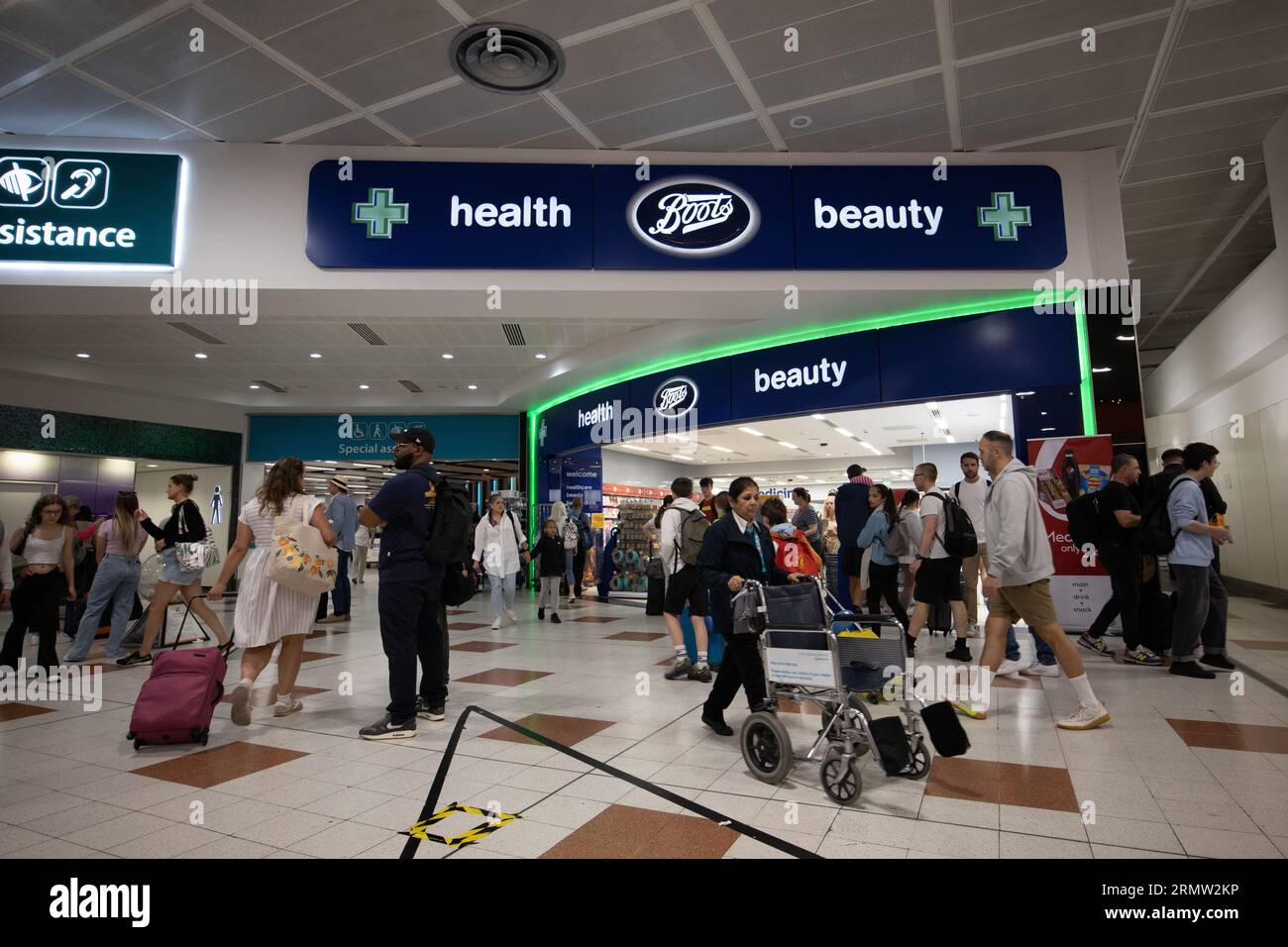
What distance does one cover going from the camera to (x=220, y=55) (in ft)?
13.7

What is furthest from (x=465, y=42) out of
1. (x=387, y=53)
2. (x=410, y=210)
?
(x=410, y=210)

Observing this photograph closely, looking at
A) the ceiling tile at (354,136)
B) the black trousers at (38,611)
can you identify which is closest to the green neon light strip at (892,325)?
the ceiling tile at (354,136)

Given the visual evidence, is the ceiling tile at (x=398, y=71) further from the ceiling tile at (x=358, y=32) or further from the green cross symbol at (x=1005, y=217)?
the green cross symbol at (x=1005, y=217)

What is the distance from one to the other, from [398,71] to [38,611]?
467cm

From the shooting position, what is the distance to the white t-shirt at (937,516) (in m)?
4.88

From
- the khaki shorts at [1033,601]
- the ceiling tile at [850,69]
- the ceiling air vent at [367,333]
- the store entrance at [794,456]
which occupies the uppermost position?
the ceiling tile at [850,69]

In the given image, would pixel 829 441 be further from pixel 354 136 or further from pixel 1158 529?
pixel 354 136

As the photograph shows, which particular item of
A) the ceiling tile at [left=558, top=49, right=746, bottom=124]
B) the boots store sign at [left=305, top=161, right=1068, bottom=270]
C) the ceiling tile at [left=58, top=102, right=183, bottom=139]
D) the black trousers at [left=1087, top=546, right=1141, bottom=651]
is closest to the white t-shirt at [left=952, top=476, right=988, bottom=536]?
the black trousers at [left=1087, top=546, right=1141, bottom=651]

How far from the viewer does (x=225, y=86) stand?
4441 mm

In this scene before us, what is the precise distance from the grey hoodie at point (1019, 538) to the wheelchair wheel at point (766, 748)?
160 centimetres

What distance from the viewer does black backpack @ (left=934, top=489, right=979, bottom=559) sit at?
4.72 m

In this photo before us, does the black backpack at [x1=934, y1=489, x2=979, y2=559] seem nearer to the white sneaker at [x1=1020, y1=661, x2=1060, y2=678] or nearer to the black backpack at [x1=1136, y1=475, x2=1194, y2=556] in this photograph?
the white sneaker at [x1=1020, y1=661, x2=1060, y2=678]
